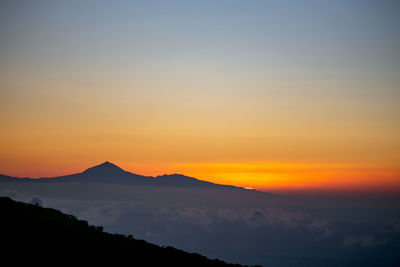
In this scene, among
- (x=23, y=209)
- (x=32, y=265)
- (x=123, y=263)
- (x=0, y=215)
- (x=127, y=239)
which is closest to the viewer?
(x=32, y=265)

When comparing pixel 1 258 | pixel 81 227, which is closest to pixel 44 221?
pixel 81 227

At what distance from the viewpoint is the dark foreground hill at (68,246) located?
24.9 metres

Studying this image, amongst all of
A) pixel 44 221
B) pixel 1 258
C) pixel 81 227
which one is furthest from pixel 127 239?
pixel 1 258

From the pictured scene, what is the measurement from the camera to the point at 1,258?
2311 cm

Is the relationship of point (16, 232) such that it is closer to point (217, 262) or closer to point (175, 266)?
point (175, 266)

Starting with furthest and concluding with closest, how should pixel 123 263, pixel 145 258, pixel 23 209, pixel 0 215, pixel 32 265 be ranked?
pixel 23 209 → pixel 0 215 → pixel 145 258 → pixel 123 263 → pixel 32 265

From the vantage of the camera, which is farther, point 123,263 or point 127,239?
point 127,239

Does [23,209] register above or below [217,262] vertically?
above

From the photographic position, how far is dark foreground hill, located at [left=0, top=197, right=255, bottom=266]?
24.9m

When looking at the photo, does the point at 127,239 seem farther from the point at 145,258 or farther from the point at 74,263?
the point at 74,263

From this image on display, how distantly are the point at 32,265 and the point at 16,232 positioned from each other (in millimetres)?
5504

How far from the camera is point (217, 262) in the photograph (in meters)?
30.7

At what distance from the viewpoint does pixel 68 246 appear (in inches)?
1071

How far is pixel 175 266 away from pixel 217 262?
15.1 ft
